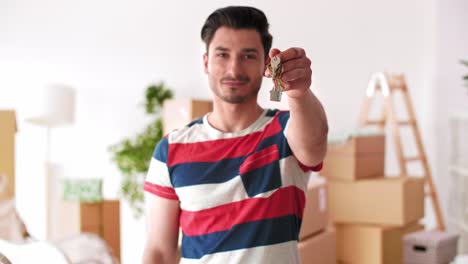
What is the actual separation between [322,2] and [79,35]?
8.08 feet

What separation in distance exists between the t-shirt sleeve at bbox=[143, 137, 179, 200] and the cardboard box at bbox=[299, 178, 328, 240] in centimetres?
69

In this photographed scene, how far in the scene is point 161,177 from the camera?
98 cm

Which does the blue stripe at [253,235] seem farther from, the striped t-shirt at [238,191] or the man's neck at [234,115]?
the man's neck at [234,115]

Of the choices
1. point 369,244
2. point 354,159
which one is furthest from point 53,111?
point 369,244

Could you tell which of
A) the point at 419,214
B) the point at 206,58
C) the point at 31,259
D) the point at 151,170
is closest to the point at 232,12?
the point at 206,58

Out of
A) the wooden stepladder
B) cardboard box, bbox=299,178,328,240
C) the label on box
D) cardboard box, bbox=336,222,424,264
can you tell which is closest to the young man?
cardboard box, bbox=299,178,328,240

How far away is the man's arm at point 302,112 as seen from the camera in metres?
0.69

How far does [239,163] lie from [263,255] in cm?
14

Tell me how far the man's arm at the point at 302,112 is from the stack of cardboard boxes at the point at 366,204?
160cm

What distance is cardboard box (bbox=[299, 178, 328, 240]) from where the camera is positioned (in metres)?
1.66

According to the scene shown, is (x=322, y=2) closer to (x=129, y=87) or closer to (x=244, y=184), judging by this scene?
(x=244, y=184)

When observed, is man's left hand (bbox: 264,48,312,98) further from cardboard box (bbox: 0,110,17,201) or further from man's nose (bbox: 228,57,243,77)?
cardboard box (bbox: 0,110,17,201)

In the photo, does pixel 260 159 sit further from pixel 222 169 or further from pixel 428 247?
pixel 428 247

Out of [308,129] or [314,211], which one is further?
[314,211]
